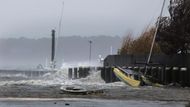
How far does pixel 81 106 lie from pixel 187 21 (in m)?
34.1

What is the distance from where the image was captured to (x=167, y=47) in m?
62.7

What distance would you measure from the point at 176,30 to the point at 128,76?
8474mm

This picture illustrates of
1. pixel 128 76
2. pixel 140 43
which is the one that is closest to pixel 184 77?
pixel 128 76

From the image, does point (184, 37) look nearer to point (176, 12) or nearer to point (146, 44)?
point (176, 12)

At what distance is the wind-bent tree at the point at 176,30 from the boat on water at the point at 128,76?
5.59 m

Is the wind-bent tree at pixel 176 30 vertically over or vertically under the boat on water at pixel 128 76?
over

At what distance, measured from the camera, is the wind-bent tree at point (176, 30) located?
61.7 meters

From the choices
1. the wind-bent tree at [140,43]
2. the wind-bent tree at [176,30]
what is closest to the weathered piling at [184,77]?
the wind-bent tree at [176,30]

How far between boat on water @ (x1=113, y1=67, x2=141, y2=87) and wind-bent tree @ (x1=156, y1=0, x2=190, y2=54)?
5.59 meters

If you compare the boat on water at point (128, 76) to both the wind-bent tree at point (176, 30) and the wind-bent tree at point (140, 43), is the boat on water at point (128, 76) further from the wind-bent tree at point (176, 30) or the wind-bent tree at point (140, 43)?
the wind-bent tree at point (140, 43)

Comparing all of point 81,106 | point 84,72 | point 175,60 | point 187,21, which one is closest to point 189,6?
point 187,21

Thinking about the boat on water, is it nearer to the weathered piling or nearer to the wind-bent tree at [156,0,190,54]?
the weathered piling

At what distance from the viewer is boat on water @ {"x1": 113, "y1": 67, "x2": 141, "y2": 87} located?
179 feet

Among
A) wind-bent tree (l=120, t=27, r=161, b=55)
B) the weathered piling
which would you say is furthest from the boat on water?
wind-bent tree (l=120, t=27, r=161, b=55)
